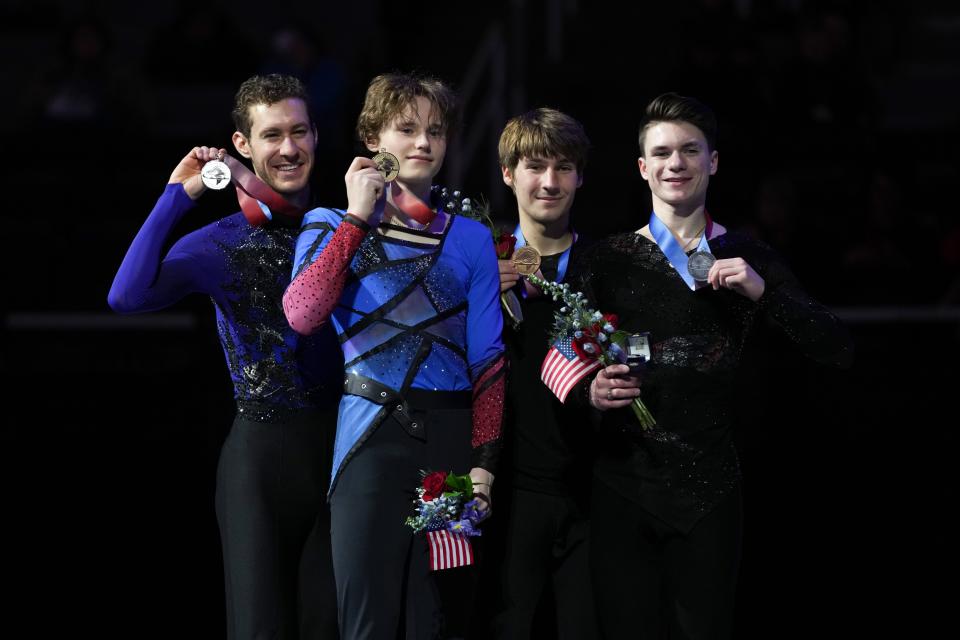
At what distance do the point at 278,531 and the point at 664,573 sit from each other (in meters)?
0.97

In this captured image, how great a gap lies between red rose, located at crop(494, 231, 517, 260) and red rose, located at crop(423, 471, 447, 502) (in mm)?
802

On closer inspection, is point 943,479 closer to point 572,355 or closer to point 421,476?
point 572,355

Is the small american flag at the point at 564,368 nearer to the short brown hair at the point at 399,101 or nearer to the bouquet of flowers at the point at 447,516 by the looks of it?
the bouquet of flowers at the point at 447,516

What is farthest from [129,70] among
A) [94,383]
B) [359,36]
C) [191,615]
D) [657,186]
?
[657,186]

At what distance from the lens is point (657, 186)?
3.73 meters

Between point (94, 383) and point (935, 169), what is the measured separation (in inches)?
173

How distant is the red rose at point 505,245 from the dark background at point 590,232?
1.98m

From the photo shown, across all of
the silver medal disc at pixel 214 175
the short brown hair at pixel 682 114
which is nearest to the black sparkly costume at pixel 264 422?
the silver medal disc at pixel 214 175

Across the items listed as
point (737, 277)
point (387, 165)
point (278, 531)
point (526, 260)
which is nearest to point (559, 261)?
point (526, 260)

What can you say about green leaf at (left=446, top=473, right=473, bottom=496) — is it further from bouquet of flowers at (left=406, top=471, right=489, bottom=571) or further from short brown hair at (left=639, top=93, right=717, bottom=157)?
short brown hair at (left=639, top=93, right=717, bottom=157)

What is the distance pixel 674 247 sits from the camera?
3.73 metres

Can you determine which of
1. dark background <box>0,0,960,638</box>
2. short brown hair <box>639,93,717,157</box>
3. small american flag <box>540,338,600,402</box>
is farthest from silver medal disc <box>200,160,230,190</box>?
dark background <box>0,0,960,638</box>

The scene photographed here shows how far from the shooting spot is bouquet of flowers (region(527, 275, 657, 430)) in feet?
11.6

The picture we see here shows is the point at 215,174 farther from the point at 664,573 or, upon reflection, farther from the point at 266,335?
the point at 664,573
